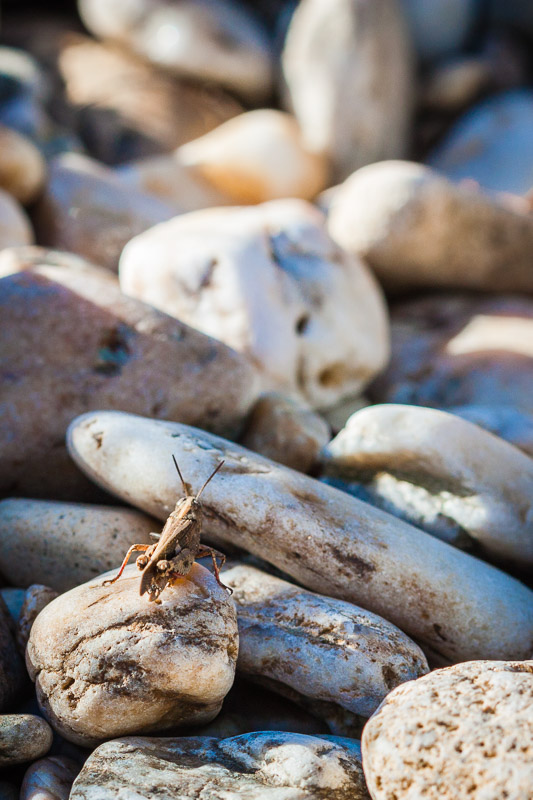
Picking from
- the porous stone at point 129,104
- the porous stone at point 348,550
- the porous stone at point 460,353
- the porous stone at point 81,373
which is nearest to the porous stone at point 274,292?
the porous stone at point 460,353

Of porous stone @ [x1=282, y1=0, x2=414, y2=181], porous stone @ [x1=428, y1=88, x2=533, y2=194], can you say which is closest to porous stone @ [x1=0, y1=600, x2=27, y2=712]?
porous stone @ [x1=282, y1=0, x2=414, y2=181]

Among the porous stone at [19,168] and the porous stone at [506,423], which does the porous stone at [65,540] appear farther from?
the porous stone at [19,168]

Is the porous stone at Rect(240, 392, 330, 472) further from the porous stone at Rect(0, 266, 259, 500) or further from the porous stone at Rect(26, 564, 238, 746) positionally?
the porous stone at Rect(26, 564, 238, 746)

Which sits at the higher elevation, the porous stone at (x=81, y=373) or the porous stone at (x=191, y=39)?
the porous stone at (x=191, y=39)

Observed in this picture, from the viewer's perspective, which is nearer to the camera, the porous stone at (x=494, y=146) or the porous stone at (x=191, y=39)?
the porous stone at (x=494, y=146)

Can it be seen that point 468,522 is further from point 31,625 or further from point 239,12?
point 239,12

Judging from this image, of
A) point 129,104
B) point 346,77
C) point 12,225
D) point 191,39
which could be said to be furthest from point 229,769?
point 191,39
